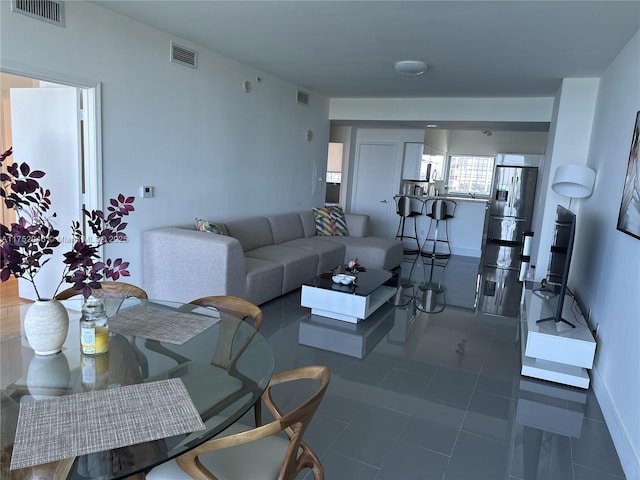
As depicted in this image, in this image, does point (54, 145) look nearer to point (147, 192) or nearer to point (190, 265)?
point (147, 192)

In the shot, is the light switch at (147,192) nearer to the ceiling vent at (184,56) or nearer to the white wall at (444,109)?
the ceiling vent at (184,56)

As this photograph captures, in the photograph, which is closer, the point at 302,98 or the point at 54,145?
the point at 54,145

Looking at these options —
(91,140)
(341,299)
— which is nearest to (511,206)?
(341,299)

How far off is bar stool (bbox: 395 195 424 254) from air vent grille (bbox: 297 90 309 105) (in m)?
2.42

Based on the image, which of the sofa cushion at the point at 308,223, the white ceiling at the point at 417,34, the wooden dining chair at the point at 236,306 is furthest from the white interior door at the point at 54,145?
the sofa cushion at the point at 308,223

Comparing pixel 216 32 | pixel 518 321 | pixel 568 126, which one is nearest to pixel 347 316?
pixel 518 321

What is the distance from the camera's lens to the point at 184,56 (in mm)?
4156

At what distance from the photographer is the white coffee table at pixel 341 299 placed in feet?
12.7

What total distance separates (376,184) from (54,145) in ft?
19.1

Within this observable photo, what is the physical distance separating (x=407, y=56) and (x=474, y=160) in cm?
821

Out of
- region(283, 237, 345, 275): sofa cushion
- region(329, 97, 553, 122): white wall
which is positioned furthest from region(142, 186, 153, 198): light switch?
region(329, 97, 553, 122): white wall

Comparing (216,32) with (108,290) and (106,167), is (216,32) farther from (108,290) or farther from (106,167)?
(108,290)

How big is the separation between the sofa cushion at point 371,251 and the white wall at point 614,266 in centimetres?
217

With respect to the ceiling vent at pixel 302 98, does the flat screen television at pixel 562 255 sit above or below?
below
